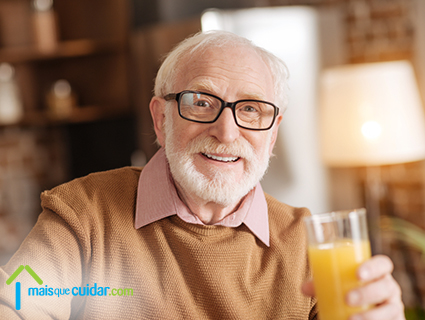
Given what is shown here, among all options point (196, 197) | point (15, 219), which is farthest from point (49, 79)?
point (196, 197)

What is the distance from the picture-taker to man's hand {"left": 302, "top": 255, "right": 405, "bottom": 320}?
2.62ft

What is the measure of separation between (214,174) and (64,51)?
2.15 metres

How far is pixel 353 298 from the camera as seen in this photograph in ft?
2.60

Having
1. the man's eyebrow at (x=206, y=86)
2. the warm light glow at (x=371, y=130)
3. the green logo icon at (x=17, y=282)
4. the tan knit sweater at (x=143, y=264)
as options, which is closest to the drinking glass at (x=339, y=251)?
the tan knit sweater at (x=143, y=264)

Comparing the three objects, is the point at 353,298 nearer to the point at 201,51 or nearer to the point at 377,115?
the point at 201,51

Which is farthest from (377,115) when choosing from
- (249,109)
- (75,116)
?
(75,116)

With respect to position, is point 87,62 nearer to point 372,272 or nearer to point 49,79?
point 49,79

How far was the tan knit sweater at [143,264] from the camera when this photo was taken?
3.46 feet

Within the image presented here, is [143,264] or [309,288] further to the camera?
[143,264]

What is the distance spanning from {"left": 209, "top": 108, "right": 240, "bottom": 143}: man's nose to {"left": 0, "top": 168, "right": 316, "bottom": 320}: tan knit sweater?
0.22 m

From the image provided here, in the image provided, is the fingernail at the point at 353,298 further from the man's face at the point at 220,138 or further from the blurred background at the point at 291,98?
the blurred background at the point at 291,98

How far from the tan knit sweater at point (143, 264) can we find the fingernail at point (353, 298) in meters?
0.39

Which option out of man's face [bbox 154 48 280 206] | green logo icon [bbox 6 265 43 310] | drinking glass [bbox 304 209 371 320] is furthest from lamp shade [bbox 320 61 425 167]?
green logo icon [bbox 6 265 43 310]

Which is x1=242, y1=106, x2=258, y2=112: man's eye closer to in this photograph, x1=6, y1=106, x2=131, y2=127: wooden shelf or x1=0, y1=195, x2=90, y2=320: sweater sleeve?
x1=0, y1=195, x2=90, y2=320: sweater sleeve
